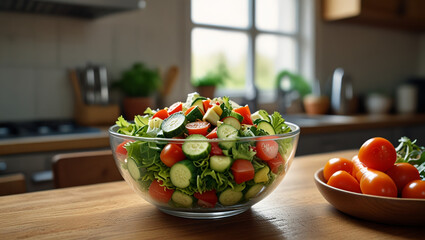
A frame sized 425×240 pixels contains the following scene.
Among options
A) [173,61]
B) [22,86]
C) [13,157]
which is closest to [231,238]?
[13,157]

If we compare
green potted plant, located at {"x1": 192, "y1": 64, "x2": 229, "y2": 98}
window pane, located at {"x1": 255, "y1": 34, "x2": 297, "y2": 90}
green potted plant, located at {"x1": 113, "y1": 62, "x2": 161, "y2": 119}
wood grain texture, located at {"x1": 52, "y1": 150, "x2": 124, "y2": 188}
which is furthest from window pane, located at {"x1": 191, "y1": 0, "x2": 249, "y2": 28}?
wood grain texture, located at {"x1": 52, "y1": 150, "x2": 124, "y2": 188}

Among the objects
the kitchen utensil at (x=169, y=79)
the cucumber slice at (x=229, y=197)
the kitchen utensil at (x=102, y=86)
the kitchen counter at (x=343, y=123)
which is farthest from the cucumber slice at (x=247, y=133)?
the kitchen utensil at (x=169, y=79)

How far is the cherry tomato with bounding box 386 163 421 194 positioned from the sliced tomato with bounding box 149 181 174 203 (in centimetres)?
43

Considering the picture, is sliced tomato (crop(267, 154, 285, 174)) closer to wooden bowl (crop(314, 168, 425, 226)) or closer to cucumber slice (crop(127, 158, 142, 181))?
wooden bowl (crop(314, 168, 425, 226))

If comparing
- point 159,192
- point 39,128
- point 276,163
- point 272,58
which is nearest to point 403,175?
point 276,163

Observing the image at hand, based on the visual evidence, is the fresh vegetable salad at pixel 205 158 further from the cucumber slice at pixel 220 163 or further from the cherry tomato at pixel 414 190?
the cherry tomato at pixel 414 190

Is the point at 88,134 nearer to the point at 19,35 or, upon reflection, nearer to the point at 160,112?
the point at 19,35

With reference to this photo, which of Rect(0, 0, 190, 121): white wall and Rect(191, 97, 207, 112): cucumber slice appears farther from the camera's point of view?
Rect(0, 0, 190, 121): white wall

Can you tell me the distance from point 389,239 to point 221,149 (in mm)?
312

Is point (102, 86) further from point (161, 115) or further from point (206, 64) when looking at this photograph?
point (161, 115)

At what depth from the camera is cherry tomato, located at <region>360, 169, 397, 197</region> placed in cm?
71

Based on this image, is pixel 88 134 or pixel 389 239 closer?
pixel 389 239

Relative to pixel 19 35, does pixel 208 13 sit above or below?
above

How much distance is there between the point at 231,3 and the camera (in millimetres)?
3201
